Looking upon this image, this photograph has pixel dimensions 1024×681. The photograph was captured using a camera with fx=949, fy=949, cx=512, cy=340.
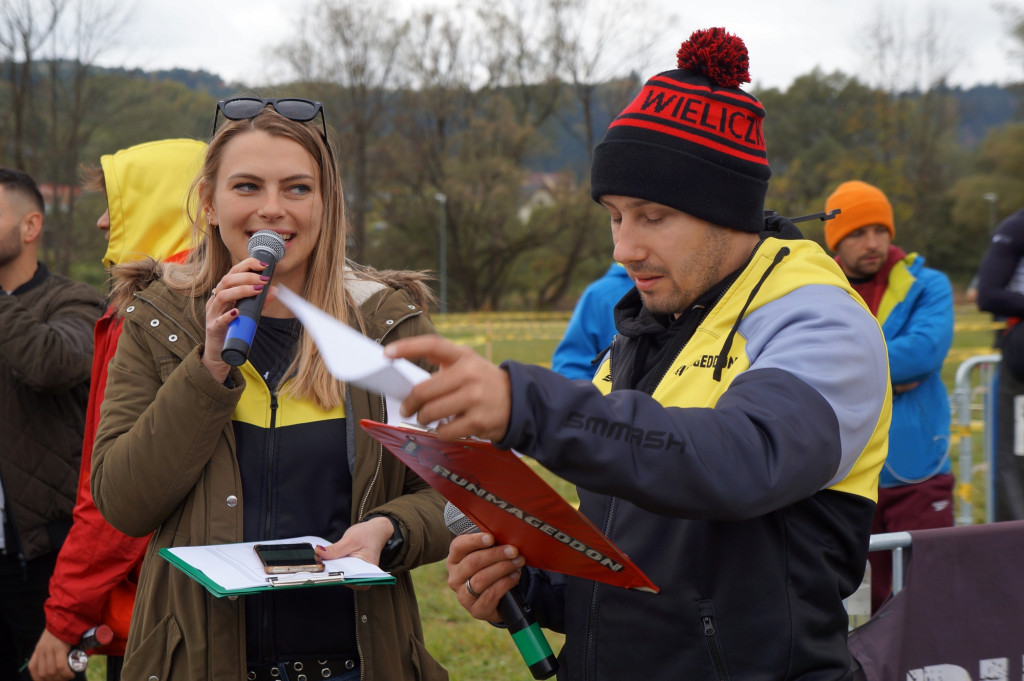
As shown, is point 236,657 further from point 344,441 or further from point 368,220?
point 368,220

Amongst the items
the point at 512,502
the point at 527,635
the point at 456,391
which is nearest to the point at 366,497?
the point at 527,635

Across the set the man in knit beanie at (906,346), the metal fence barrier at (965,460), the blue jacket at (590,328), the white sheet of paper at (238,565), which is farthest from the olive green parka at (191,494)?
the man in knit beanie at (906,346)

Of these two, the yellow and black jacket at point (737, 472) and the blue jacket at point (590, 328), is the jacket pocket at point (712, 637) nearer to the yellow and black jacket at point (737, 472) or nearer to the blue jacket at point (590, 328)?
the yellow and black jacket at point (737, 472)

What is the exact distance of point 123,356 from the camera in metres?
2.42

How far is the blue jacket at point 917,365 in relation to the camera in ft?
16.7

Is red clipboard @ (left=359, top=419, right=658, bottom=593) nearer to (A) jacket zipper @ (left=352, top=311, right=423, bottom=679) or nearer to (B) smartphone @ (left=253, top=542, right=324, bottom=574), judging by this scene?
(B) smartphone @ (left=253, top=542, right=324, bottom=574)

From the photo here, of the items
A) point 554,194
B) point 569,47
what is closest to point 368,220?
point 554,194

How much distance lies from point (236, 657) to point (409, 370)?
1.30 m

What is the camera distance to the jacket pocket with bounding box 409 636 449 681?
2407mm

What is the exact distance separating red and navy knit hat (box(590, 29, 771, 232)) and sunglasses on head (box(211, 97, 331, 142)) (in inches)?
41.8

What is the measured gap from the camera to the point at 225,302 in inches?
82.0

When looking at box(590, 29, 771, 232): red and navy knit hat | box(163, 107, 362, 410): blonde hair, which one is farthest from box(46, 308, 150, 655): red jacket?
box(590, 29, 771, 232): red and navy knit hat

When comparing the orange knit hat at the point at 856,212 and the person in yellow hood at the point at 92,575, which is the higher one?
the orange knit hat at the point at 856,212

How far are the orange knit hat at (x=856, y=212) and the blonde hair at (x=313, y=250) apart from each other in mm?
3391
